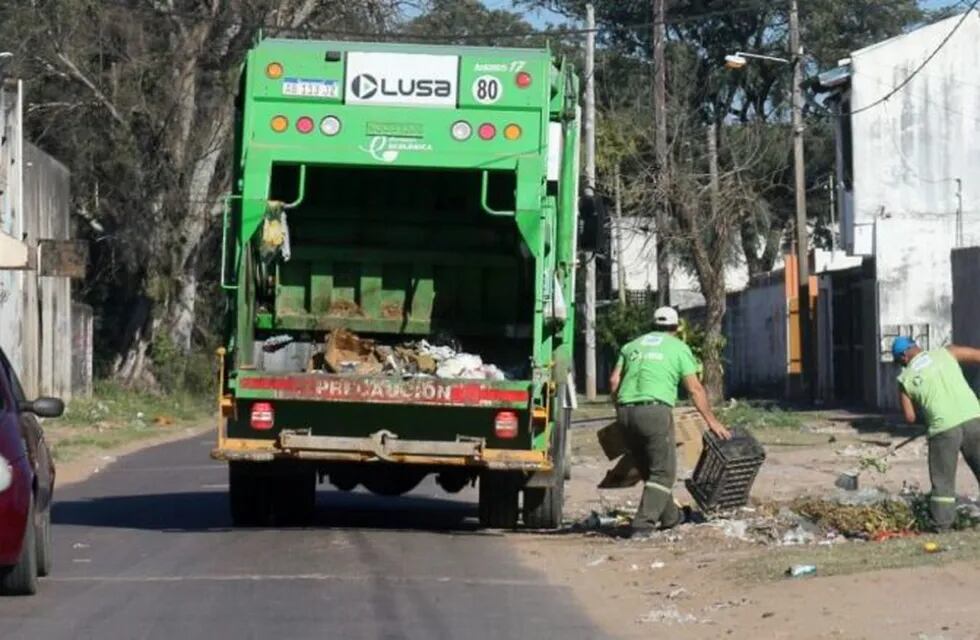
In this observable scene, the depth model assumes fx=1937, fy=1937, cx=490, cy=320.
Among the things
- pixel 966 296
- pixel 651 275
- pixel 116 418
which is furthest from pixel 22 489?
pixel 651 275

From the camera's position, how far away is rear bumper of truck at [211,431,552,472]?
13898mm

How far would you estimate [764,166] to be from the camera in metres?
50.2

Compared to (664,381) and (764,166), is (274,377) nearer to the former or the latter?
(664,381)

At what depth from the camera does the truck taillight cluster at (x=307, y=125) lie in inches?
560

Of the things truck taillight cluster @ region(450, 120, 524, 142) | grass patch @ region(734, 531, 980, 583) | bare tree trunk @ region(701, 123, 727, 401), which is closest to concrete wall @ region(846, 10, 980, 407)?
bare tree trunk @ region(701, 123, 727, 401)

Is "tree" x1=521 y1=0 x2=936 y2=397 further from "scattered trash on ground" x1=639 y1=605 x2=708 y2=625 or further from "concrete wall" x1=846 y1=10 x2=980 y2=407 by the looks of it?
"scattered trash on ground" x1=639 y1=605 x2=708 y2=625

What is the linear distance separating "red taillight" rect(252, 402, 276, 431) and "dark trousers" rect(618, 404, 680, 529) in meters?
2.55

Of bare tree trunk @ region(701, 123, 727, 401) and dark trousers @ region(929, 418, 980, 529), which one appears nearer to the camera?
dark trousers @ region(929, 418, 980, 529)

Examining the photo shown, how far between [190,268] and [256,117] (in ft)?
91.7

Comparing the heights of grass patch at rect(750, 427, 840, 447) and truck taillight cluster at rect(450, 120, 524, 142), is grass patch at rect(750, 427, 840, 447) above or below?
below

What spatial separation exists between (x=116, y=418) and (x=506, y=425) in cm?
2170

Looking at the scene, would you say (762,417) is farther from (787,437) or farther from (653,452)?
(653,452)

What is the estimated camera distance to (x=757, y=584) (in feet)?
37.0

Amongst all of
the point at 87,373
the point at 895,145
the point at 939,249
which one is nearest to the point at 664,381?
the point at 939,249
